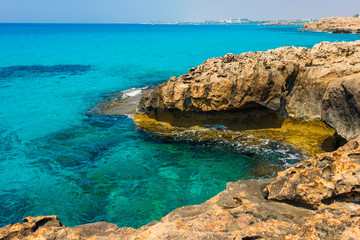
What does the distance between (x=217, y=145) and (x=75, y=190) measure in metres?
5.80

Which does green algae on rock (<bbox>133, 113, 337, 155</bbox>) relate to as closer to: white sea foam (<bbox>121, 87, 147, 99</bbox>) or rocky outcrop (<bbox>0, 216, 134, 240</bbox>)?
white sea foam (<bbox>121, 87, 147, 99</bbox>)

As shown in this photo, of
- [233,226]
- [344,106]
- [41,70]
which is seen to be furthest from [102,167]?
[41,70]

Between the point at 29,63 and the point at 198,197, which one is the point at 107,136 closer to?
the point at 198,197

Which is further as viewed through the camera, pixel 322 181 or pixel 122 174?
pixel 122 174

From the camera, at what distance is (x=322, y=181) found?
16.9ft

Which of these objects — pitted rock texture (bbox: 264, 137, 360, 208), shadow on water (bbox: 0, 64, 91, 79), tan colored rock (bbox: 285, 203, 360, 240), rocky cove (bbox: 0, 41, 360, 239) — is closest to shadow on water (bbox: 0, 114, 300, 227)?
rocky cove (bbox: 0, 41, 360, 239)

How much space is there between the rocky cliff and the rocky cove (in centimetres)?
2

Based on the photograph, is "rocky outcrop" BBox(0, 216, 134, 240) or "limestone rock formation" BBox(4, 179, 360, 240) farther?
"rocky outcrop" BBox(0, 216, 134, 240)

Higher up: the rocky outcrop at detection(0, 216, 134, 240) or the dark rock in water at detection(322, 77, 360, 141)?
the dark rock in water at detection(322, 77, 360, 141)

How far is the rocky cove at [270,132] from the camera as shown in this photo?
4734 mm

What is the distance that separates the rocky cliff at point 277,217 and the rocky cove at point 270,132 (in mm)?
16

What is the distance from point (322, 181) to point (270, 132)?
7.96 meters

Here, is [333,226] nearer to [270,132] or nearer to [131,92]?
[270,132]

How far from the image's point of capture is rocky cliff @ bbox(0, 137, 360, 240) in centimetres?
446
